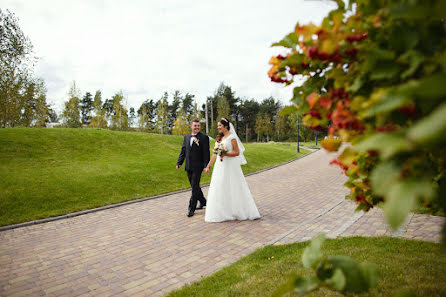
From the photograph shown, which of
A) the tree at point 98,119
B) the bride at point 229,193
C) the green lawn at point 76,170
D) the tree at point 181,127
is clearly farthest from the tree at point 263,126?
the bride at point 229,193

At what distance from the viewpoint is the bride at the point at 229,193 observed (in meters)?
6.54

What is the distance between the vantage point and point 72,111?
3975 centimetres

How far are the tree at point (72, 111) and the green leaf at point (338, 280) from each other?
42.9m

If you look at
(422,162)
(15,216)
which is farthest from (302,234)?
(15,216)

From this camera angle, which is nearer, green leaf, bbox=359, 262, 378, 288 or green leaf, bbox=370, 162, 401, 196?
green leaf, bbox=370, 162, 401, 196

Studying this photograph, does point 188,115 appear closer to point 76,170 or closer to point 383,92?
point 76,170

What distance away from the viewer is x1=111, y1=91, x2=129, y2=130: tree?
153ft

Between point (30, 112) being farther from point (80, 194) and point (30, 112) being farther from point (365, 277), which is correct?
point (365, 277)

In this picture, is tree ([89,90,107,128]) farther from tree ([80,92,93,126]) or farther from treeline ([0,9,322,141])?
tree ([80,92,93,126])

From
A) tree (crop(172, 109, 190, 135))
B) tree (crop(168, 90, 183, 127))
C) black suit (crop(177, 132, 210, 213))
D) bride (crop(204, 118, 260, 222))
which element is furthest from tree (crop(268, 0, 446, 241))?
tree (crop(168, 90, 183, 127))

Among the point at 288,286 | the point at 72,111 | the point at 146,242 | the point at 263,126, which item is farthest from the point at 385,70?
the point at 263,126

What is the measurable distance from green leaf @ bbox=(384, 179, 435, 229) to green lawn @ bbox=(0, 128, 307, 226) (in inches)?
346

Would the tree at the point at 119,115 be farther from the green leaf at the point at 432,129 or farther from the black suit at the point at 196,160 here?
the green leaf at the point at 432,129

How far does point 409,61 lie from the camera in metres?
0.88
